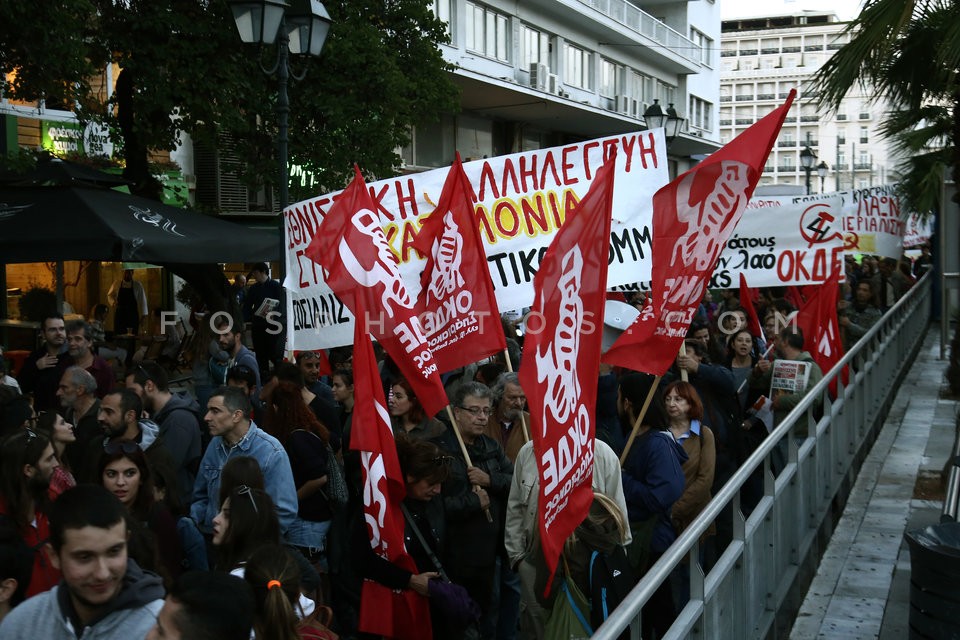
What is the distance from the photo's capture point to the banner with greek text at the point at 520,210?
7.51m

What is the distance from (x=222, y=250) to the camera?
11727 mm

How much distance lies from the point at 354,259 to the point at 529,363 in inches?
74.1

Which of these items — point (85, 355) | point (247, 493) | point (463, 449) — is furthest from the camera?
point (85, 355)

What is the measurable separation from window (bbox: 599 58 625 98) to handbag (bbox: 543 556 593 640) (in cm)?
3384

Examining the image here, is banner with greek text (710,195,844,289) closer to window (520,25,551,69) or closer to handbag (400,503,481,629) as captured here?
handbag (400,503,481,629)

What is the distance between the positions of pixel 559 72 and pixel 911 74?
22.9 metres

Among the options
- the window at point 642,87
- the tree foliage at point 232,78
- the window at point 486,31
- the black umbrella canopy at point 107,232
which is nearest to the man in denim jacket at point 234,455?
the black umbrella canopy at point 107,232

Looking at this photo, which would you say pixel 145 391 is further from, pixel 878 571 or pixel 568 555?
pixel 878 571

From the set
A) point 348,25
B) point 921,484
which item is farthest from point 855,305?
point 348,25

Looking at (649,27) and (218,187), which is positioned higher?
(649,27)

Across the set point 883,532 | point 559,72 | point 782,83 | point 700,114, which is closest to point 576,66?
point 559,72

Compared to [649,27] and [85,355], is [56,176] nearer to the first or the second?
[85,355]

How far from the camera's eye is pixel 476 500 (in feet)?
18.3

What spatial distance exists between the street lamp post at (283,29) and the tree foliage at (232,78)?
1.09m
